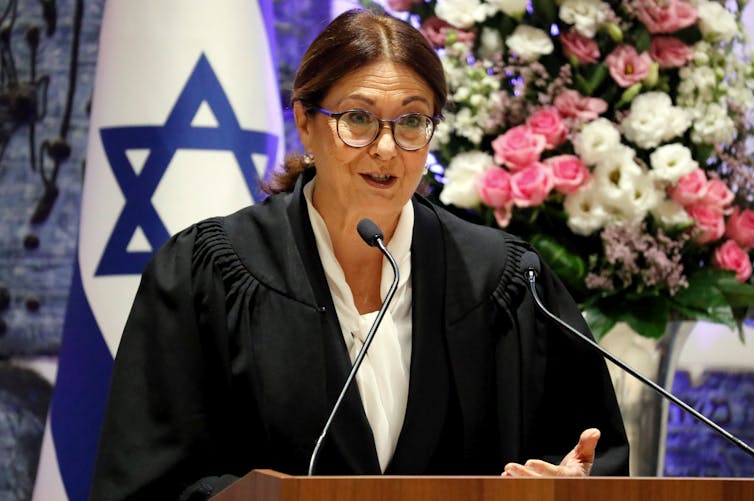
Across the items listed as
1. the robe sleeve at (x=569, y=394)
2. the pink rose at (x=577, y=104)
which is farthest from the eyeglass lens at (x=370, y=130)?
the pink rose at (x=577, y=104)

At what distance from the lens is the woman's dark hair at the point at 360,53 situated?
2.32 m

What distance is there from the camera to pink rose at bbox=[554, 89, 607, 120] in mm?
2846

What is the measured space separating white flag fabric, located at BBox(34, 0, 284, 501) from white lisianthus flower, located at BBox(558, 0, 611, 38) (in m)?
0.73

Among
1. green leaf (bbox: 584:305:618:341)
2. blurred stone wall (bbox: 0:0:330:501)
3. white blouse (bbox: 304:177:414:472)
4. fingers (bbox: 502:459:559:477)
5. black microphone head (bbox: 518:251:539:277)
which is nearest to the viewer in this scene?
fingers (bbox: 502:459:559:477)

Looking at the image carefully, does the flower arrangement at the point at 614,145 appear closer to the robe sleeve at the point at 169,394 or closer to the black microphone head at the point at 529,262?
the black microphone head at the point at 529,262

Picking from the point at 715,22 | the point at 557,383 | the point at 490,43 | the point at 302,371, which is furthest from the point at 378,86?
the point at 715,22

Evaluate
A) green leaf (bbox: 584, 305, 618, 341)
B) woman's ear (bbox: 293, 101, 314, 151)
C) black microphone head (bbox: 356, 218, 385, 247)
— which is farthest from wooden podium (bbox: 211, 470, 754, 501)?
green leaf (bbox: 584, 305, 618, 341)

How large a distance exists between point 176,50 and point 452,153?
68 cm

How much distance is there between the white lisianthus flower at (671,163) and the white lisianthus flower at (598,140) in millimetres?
96

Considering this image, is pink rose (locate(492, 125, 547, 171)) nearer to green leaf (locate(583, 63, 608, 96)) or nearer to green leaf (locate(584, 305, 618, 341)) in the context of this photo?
green leaf (locate(583, 63, 608, 96))

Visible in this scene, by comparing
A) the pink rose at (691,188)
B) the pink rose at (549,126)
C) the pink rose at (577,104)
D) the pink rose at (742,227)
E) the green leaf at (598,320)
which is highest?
the pink rose at (577,104)

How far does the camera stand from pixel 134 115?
2822mm

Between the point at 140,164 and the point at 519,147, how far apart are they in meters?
0.84

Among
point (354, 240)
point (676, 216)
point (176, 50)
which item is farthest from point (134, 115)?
point (676, 216)
